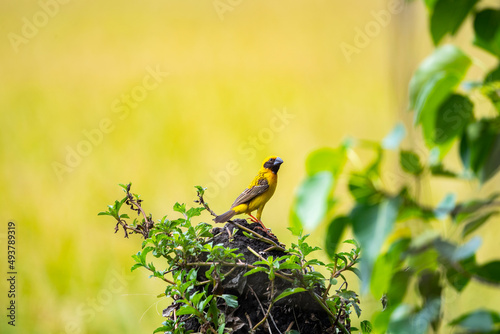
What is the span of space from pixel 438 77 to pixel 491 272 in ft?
0.45

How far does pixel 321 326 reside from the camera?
0.81 meters

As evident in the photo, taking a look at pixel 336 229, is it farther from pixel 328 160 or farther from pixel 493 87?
pixel 493 87

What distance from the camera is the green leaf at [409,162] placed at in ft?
1.05

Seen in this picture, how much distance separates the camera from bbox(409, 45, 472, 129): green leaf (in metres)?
0.33

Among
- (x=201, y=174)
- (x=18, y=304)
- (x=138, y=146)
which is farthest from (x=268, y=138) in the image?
(x=18, y=304)

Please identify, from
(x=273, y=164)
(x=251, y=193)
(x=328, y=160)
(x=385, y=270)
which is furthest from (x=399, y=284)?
(x=273, y=164)

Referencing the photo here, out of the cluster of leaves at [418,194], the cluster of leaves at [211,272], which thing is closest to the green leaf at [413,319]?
the cluster of leaves at [418,194]

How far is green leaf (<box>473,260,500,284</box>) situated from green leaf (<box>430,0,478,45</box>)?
0.52 ft

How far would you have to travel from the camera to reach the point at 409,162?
0.32 meters

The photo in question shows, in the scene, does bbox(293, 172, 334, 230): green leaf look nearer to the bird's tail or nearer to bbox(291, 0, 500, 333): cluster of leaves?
bbox(291, 0, 500, 333): cluster of leaves

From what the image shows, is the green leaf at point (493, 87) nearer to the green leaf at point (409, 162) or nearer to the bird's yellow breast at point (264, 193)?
the green leaf at point (409, 162)

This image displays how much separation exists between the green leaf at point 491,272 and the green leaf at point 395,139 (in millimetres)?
110

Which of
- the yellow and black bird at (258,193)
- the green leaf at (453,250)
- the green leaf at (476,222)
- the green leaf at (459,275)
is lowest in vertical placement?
the green leaf at (459,275)

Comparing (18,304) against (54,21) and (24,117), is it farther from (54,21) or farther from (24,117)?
(54,21)
